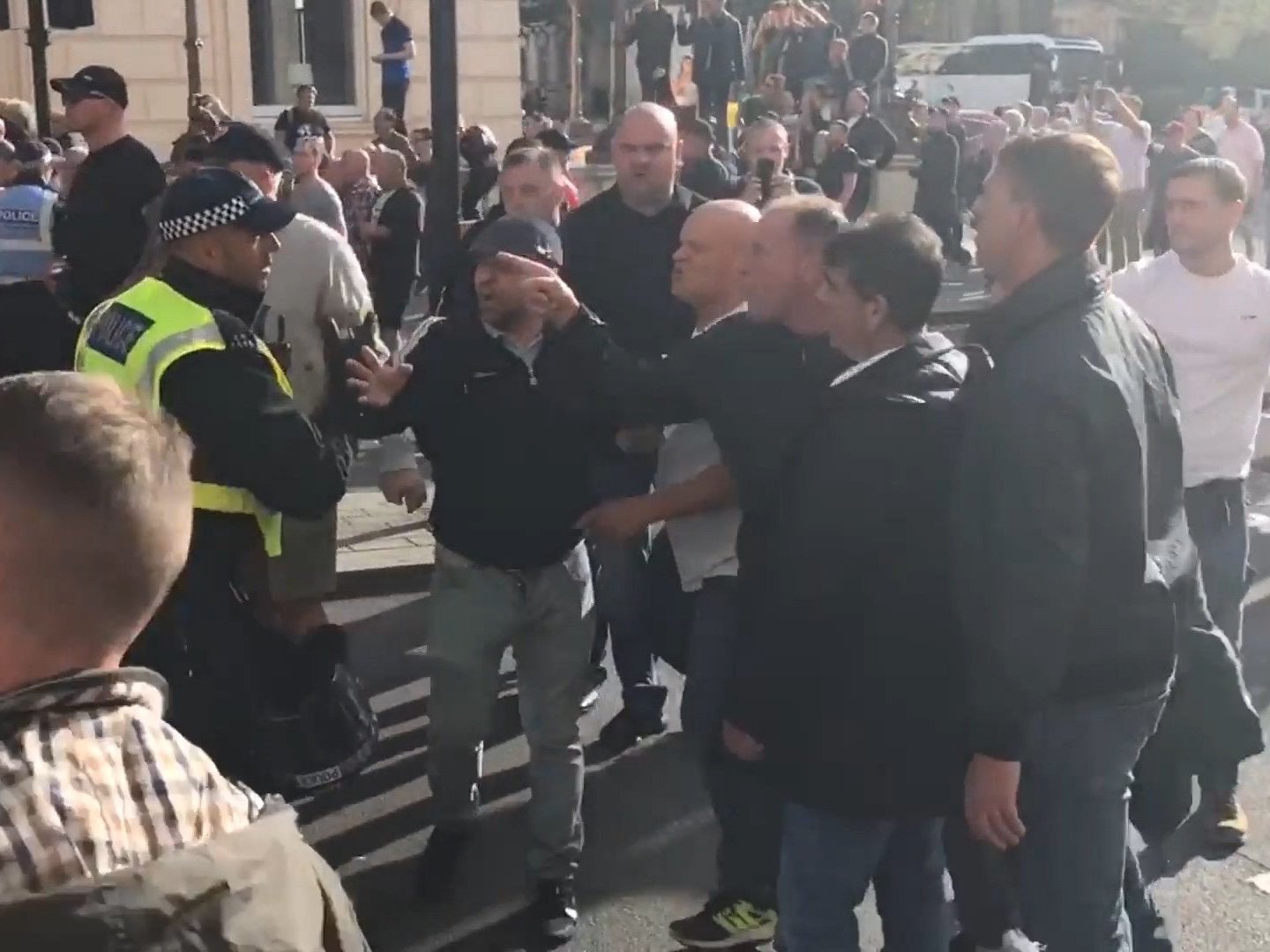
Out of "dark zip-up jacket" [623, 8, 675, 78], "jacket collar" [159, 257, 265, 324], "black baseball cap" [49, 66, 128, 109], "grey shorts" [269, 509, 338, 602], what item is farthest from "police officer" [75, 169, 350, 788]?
"dark zip-up jacket" [623, 8, 675, 78]

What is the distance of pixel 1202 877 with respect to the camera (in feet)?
13.8

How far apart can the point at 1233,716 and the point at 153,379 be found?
2349mm

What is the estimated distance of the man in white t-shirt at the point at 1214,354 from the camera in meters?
4.34

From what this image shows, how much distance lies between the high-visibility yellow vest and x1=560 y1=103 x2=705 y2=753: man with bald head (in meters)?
2.09

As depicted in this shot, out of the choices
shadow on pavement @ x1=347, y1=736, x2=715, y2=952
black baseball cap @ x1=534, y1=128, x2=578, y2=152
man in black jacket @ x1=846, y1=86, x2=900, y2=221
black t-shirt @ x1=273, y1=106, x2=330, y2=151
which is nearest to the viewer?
shadow on pavement @ x1=347, y1=736, x2=715, y2=952

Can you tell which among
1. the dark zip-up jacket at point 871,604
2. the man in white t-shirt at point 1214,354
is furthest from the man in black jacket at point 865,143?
the dark zip-up jacket at point 871,604

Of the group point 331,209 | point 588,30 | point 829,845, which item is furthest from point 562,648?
point 588,30

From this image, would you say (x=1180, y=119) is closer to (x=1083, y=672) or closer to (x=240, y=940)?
(x=1083, y=672)

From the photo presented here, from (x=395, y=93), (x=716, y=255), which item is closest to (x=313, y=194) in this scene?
(x=716, y=255)

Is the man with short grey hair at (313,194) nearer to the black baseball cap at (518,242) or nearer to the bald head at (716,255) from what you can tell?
the bald head at (716,255)

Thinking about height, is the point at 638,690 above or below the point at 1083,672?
below

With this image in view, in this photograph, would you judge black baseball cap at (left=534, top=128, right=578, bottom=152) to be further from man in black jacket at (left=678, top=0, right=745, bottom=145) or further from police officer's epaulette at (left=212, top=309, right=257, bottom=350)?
man in black jacket at (left=678, top=0, right=745, bottom=145)

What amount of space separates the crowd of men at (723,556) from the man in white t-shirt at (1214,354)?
1cm

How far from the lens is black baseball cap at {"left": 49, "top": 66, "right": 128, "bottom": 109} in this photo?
5.86 m
